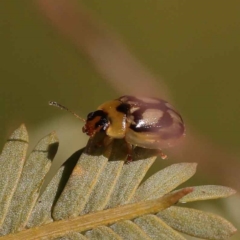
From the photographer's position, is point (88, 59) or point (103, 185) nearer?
point (103, 185)

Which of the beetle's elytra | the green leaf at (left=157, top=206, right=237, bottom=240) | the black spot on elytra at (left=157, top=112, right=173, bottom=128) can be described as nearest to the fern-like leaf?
the green leaf at (left=157, top=206, right=237, bottom=240)

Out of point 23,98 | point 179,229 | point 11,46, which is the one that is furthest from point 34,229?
point 11,46

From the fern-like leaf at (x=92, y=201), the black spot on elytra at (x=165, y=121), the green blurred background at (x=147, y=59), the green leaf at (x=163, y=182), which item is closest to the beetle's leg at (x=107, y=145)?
the fern-like leaf at (x=92, y=201)

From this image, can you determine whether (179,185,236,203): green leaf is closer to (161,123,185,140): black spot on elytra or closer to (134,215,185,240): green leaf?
(134,215,185,240): green leaf

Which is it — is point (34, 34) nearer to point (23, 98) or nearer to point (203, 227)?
point (23, 98)

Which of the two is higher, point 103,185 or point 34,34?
point 34,34

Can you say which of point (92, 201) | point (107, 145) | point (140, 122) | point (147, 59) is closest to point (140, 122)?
point (140, 122)

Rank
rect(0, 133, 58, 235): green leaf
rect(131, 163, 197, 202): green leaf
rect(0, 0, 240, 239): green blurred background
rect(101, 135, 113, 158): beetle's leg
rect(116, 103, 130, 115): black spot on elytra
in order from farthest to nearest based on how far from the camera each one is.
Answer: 1. rect(0, 0, 240, 239): green blurred background
2. rect(116, 103, 130, 115): black spot on elytra
3. rect(101, 135, 113, 158): beetle's leg
4. rect(131, 163, 197, 202): green leaf
5. rect(0, 133, 58, 235): green leaf
